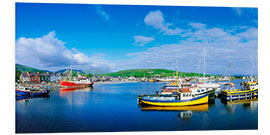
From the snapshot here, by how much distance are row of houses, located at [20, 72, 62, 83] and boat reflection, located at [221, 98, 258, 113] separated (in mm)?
22640

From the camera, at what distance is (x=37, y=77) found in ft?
89.1

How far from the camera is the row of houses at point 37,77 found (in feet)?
76.9

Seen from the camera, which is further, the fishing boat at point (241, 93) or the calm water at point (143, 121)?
the fishing boat at point (241, 93)

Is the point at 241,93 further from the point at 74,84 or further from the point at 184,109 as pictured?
the point at 74,84

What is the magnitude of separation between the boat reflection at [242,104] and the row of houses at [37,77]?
22640 mm

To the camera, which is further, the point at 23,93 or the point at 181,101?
the point at 23,93

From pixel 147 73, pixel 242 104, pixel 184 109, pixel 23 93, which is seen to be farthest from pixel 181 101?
pixel 147 73

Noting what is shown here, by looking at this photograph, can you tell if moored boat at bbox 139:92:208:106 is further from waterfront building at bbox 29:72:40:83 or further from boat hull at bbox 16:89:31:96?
waterfront building at bbox 29:72:40:83

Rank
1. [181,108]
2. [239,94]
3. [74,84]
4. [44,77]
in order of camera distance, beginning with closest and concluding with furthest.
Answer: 1. [181,108]
2. [239,94]
3. [74,84]
4. [44,77]

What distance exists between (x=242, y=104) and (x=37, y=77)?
1060 inches

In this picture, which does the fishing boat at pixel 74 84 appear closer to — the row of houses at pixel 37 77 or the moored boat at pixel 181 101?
the row of houses at pixel 37 77

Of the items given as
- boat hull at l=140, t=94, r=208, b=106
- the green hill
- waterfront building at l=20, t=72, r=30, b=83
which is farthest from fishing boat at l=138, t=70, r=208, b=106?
the green hill

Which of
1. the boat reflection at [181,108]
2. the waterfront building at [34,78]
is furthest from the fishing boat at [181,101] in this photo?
the waterfront building at [34,78]

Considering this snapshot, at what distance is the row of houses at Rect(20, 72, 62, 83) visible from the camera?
23439 millimetres
